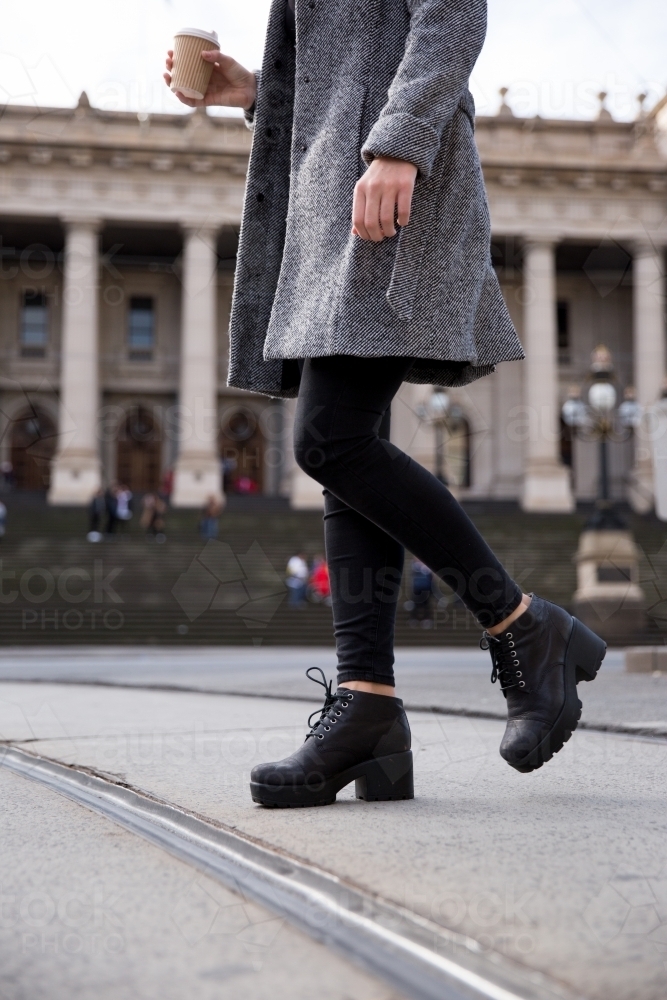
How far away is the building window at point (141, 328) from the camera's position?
39.2 meters

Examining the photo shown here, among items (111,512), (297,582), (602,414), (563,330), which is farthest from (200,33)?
(563,330)

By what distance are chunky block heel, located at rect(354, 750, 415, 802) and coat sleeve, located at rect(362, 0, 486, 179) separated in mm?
1115

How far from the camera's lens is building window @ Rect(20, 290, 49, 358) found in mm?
38719

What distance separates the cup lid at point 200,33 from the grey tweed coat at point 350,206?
0.16 metres

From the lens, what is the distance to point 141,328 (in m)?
39.5

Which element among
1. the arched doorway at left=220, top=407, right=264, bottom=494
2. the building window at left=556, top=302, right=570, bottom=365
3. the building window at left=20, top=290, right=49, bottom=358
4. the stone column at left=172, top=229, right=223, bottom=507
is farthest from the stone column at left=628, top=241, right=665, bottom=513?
the building window at left=20, top=290, right=49, bottom=358

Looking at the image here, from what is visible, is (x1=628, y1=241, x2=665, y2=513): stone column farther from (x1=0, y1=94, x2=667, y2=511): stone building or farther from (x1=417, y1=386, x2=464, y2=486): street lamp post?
(x1=417, y1=386, x2=464, y2=486): street lamp post

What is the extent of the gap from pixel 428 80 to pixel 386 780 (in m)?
1.33

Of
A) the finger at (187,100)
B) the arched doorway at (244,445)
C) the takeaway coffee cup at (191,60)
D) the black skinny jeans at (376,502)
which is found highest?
the arched doorway at (244,445)

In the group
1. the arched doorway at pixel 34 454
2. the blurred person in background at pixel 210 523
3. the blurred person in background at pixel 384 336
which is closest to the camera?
the blurred person in background at pixel 384 336

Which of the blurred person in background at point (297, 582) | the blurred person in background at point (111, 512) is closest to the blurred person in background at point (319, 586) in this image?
the blurred person in background at point (297, 582)

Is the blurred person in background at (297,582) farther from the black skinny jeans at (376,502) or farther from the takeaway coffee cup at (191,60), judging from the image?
the black skinny jeans at (376,502)

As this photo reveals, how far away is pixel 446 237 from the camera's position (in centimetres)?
→ 236

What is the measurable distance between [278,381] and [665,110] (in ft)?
130
